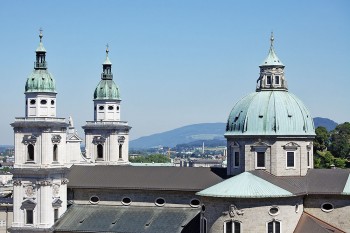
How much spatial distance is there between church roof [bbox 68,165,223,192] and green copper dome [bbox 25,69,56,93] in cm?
1047

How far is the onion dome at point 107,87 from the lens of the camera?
120 meters

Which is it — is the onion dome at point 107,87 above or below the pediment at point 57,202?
above

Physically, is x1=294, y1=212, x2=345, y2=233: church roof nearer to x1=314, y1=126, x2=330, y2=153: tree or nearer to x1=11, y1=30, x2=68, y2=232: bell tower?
x1=11, y1=30, x2=68, y2=232: bell tower

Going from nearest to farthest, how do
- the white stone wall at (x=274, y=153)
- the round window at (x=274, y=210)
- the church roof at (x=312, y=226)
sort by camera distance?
1. the round window at (x=274, y=210)
2. the church roof at (x=312, y=226)
3. the white stone wall at (x=274, y=153)

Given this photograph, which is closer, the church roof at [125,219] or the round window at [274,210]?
the round window at [274,210]

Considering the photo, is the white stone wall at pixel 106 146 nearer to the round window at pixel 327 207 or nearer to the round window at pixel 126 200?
the round window at pixel 126 200

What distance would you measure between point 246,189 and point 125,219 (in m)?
18.6

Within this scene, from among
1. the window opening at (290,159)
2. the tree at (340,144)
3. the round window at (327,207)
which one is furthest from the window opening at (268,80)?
the tree at (340,144)

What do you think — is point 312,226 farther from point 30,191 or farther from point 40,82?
point 40,82

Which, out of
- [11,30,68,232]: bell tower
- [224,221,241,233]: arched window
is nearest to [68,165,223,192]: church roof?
[11,30,68,232]: bell tower

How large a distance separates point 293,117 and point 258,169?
6498mm

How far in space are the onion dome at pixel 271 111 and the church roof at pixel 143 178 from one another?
6.19m

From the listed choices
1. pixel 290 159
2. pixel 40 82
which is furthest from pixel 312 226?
pixel 40 82

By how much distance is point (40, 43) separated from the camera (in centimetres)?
9662
